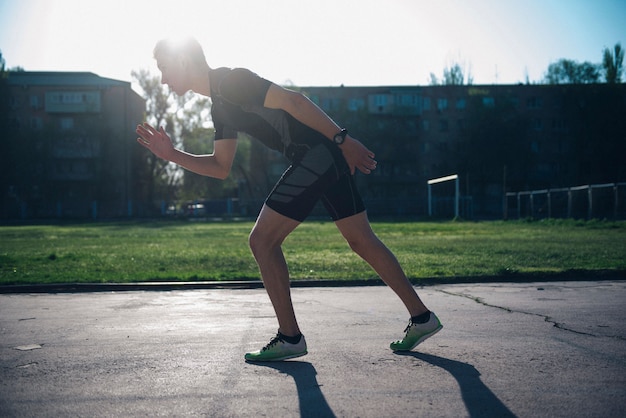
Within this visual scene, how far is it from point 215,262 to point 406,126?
5891 cm

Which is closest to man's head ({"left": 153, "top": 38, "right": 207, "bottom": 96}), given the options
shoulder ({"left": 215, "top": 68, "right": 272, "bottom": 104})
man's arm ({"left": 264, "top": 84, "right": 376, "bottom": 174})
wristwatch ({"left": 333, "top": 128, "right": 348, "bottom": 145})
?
shoulder ({"left": 215, "top": 68, "right": 272, "bottom": 104})

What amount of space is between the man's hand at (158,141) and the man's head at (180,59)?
1.12ft

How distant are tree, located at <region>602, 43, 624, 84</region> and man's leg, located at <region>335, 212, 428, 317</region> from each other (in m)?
70.4

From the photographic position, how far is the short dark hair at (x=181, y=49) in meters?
3.73

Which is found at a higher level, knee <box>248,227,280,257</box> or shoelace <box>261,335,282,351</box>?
knee <box>248,227,280,257</box>

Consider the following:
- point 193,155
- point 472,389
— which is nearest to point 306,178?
point 193,155

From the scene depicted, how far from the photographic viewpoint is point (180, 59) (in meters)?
3.73

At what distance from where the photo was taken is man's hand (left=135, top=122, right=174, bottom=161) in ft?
12.9

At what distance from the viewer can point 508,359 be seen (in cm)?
362

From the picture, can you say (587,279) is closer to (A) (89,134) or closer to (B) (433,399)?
(B) (433,399)

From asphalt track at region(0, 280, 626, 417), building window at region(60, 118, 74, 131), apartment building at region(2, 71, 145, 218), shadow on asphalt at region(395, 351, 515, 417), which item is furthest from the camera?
building window at region(60, 118, 74, 131)

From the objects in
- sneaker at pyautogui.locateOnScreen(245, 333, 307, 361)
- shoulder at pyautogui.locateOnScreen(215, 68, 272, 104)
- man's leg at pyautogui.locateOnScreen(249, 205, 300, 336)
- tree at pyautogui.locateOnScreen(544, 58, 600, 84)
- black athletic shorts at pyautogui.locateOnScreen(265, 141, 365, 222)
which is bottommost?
sneaker at pyautogui.locateOnScreen(245, 333, 307, 361)

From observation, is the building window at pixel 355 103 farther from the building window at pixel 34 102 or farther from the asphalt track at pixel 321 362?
the asphalt track at pixel 321 362

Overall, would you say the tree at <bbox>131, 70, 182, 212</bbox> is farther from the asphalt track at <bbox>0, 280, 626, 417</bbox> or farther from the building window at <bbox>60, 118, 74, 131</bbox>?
the asphalt track at <bbox>0, 280, 626, 417</bbox>
